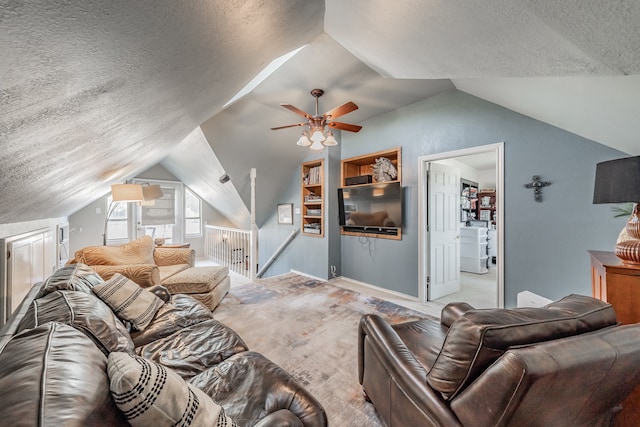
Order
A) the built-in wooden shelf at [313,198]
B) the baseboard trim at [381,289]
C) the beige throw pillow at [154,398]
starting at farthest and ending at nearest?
the built-in wooden shelf at [313,198], the baseboard trim at [381,289], the beige throw pillow at [154,398]

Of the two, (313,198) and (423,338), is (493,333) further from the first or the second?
(313,198)

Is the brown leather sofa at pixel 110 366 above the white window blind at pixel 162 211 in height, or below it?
below

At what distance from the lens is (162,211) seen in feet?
19.8

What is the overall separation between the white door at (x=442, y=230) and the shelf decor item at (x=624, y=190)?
189cm

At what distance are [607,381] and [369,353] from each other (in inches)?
39.5

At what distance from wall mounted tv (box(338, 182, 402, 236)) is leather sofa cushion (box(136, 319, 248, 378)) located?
2.67m

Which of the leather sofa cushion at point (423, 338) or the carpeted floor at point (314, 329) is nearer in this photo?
the leather sofa cushion at point (423, 338)

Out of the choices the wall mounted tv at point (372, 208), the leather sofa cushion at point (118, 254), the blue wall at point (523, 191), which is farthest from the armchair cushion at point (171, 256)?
the blue wall at point (523, 191)

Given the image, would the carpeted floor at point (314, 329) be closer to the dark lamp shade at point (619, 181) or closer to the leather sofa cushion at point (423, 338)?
the leather sofa cushion at point (423, 338)

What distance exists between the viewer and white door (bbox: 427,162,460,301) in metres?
3.45

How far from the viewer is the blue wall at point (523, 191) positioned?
7.36 feet

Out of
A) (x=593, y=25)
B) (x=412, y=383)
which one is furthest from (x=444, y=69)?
(x=412, y=383)

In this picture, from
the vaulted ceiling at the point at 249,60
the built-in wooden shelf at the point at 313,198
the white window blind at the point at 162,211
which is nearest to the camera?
the vaulted ceiling at the point at 249,60

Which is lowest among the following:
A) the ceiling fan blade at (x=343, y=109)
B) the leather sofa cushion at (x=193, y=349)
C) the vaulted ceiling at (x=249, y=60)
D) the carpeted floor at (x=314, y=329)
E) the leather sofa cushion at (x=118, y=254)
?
the carpeted floor at (x=314, y=329)
